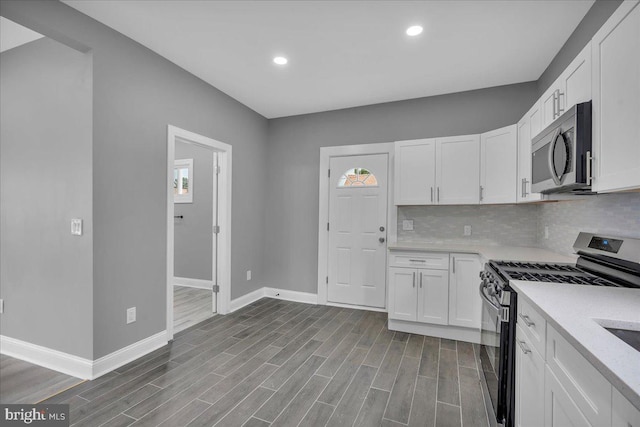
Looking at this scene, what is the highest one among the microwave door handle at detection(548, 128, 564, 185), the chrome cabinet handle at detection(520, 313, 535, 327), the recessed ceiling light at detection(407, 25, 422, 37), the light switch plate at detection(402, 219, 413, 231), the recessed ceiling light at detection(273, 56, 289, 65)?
the recessed ceiling light at detection(273, 56, 289, 65)

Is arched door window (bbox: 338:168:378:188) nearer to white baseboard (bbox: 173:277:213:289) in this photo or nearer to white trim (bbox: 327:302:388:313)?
white trim (bbox: 327:302:388:313)

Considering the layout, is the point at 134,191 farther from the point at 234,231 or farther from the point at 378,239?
the point at 378,239

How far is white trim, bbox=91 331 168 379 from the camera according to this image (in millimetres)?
2213

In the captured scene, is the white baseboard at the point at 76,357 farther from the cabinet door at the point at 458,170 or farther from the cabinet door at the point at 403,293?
the cabinet door at the point at 458,170

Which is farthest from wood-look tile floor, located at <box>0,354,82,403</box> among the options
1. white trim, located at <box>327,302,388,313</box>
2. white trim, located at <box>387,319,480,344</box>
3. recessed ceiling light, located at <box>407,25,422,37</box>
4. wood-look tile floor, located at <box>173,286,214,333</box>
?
recessed ceiling light, located at <box>407,25,422,37</box>

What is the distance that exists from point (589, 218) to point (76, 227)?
391 cm

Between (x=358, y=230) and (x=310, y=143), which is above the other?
(x=310, y=143)

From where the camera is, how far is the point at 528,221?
10.3 ft

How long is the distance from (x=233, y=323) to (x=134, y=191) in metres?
1.80

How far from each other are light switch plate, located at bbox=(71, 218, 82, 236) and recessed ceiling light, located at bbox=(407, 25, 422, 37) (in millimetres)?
2990

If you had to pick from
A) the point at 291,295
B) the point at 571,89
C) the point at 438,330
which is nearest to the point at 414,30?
the point at 571,89

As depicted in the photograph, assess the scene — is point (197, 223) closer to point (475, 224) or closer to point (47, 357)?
point (47, 357)

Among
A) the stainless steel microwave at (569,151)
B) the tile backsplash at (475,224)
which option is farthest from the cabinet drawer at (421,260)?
the stainless steel microwave at (569,151)

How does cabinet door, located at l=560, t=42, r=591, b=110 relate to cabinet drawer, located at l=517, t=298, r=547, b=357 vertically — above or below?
above
